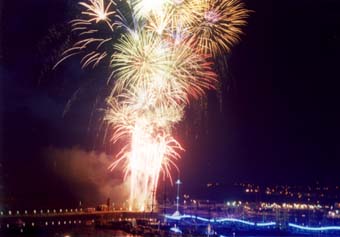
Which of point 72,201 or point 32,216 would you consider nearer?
point 32,216

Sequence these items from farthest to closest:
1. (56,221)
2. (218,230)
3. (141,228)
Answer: (56,221) → (218,230) → (141,228)

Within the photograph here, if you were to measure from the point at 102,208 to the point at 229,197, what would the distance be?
40.4 m

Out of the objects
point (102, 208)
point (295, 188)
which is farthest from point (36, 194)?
Answer: point (295, 188)

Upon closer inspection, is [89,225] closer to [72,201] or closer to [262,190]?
[72,201]

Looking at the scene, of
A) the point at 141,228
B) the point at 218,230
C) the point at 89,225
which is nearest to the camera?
the point at 141,228

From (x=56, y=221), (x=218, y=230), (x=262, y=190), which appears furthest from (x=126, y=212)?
(x=262, y=190)

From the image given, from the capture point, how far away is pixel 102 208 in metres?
41.9

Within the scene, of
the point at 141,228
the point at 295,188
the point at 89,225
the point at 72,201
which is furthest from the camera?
the point at 295,188

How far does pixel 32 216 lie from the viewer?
35750 mm

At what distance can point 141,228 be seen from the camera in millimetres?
26906

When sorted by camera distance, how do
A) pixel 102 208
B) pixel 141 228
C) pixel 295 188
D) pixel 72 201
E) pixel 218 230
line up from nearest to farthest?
pixel 141 228, pixel 218 230, pixel 102 208, pixel 72 201, pixel 295 188

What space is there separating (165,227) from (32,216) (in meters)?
13.4

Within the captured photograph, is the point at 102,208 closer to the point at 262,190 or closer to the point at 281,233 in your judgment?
the point at 281,233

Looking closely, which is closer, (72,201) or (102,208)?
(102,208)
